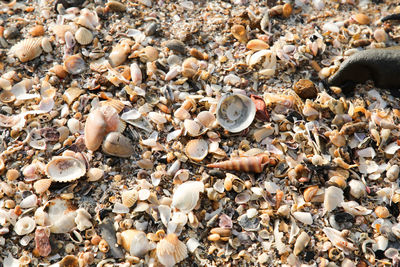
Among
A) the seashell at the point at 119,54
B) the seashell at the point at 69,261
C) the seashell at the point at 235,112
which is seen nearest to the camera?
the seashell at the point at 69,261

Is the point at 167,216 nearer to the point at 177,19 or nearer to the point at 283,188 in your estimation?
the point at 283,188

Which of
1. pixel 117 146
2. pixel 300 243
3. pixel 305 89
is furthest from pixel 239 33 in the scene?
pixel 300 243

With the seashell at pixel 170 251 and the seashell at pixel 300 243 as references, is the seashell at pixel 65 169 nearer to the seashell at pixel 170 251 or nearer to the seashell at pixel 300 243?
the seashell at pixel 170 251

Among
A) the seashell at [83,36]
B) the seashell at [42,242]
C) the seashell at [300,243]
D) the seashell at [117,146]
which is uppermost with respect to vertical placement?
the seashell at [83,36]

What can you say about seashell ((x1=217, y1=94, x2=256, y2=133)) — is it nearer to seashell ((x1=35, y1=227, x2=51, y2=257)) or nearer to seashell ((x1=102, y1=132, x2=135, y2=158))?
seashell ((x1=102, y1=132, x2=135, y2=158))

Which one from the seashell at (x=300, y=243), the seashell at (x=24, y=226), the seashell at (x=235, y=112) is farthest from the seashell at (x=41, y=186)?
the seashell at (x=300, y=243)

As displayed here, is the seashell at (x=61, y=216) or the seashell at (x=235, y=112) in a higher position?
the seashell at (x=235, y=112)
